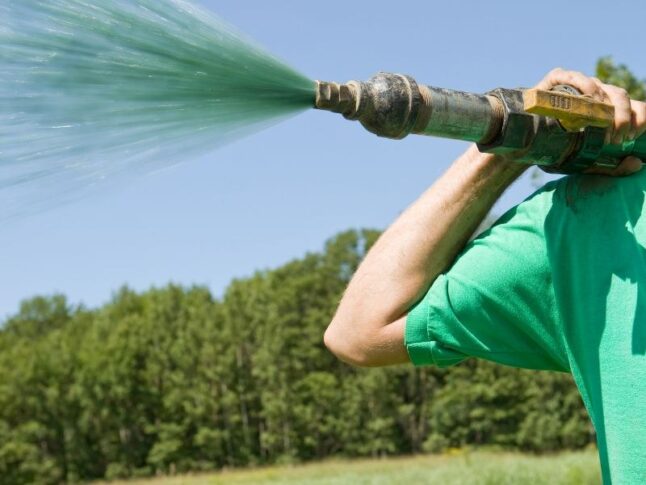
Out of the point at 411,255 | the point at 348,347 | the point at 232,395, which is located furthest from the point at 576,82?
the point at 232,395

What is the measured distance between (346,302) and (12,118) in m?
1.21

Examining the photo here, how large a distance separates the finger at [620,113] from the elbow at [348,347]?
88 centimetres

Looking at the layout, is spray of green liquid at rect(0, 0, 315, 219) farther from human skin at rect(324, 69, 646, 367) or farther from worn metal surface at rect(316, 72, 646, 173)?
human skin at rect(324, 69, 646, 367)

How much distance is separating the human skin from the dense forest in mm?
52536

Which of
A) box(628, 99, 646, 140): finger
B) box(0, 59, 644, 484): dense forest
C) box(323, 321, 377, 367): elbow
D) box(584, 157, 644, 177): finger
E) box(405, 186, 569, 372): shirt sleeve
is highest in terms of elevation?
box(628, 99, 646, 140): finger

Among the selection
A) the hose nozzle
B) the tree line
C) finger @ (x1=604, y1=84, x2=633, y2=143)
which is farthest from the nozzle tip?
the tree line

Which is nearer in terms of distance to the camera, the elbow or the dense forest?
the elbow

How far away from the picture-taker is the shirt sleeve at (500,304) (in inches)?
77.0

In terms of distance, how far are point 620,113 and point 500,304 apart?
498 millimetres

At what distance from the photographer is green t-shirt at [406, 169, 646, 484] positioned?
173 cm

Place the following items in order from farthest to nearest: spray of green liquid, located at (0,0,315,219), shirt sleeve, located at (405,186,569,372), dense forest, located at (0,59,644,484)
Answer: dense forest, located at (0,59,644,484) < shirt sleeve, located at (405,186,569,372) < spray of green liquid, located at (0,0,315,219)

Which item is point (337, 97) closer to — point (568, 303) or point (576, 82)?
point (576, 82)

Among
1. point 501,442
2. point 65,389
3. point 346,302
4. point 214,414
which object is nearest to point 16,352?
point 65,389

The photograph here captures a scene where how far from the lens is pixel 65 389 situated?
61250 millimetres
